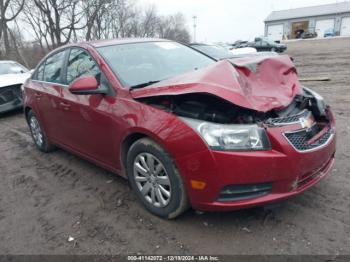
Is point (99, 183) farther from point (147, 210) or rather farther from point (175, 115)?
point (175, 115)

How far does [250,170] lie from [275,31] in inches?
2976

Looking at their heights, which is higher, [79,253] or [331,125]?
[331,125]

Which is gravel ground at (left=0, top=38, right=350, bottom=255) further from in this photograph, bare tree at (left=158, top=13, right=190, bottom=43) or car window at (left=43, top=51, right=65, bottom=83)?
bare tree at (left=158, top=13, right=190, bottom=43)

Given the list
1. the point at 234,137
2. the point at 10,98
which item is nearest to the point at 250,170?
the point at 234,137

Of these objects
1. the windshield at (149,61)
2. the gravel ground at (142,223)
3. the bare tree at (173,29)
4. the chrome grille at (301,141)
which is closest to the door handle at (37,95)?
the gravel ground at (142,223)

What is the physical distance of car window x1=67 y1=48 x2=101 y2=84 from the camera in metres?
3.61

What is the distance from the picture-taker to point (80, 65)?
3939 millimetres

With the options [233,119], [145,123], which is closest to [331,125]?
[233,119]

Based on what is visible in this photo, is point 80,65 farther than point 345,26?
No

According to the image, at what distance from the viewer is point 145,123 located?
114 inches

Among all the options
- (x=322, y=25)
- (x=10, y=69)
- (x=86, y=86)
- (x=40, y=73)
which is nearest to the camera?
(x=86, y=86)

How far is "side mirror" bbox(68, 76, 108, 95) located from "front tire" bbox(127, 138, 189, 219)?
2.31ft

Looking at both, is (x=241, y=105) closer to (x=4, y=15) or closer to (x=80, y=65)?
(x=80, y=65)

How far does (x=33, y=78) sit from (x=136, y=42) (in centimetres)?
209
